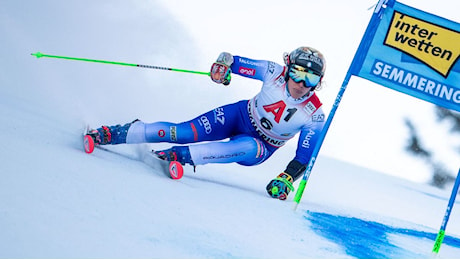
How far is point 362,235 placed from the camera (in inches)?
112

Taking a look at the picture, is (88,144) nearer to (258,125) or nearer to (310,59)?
(258,125)

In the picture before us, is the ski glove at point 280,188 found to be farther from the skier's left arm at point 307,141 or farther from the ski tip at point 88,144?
the ski tip at point 88,144

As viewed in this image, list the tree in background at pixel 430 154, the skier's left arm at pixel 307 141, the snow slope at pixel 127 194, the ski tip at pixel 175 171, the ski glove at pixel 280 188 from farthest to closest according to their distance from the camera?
the tree in background at pixel 430 154 < the skier's left arm at pixel 307 141 < the ski glove at pixel 280 188 < the ski tip at pixel 175 171 < the snow slope at pixel 127 194

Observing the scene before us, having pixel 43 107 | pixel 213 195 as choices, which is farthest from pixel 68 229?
pixel 43 107

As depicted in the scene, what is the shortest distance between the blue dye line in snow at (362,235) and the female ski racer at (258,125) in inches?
17.1

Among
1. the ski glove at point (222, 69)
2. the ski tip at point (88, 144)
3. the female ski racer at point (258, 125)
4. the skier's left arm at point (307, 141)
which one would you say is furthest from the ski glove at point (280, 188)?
the ski tip at point (88, 144)

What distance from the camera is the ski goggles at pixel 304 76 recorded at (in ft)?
11.1

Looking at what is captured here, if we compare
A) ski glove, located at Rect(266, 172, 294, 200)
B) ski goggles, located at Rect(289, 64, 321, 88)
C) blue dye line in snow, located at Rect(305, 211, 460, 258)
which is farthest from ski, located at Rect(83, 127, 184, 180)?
ski goggles, located at Rect(289, 64, 321, 88)

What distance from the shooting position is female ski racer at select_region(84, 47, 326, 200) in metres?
3.39

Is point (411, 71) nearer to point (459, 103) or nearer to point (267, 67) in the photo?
point (459, 103)

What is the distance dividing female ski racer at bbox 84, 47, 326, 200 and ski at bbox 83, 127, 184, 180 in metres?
0.04

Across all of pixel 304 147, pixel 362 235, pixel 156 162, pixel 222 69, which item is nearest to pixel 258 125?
pixel 304 147

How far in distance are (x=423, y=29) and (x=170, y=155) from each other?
5.23 ft

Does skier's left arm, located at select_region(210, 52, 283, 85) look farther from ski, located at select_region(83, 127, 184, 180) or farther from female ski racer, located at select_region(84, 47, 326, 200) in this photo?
ski, located at select_region(83, 127, 184, 180)
